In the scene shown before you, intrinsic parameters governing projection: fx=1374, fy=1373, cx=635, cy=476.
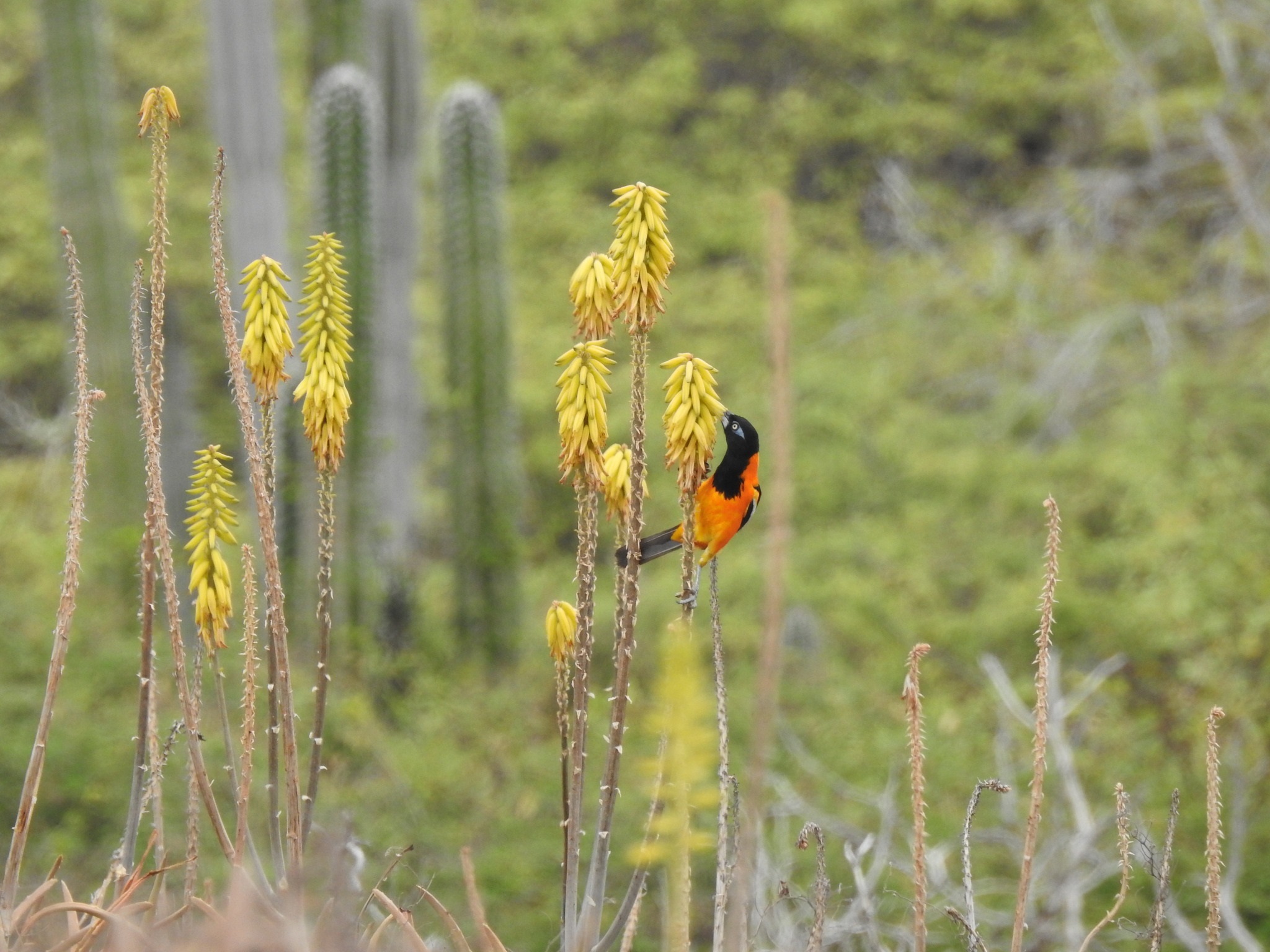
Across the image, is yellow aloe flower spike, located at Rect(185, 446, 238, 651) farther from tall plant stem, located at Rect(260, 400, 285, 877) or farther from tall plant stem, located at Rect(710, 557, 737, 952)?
tall plant stem, located at Rect(710, 557, 737, 952)

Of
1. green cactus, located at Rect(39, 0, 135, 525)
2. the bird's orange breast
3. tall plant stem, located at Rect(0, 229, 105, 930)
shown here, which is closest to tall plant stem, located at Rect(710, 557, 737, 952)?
the bird's orange breast

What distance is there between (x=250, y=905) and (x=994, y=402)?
29.4 ft

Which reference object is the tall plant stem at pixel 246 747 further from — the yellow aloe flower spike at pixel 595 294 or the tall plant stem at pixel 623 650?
the yellow aloe flower spike at pixel 595 294

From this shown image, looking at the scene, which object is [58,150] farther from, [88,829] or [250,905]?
[250,905]

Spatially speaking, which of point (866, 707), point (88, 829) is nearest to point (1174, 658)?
point (866, 707)

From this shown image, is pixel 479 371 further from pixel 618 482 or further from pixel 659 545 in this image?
pixel 618 482

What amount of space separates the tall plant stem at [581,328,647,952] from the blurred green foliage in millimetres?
1328

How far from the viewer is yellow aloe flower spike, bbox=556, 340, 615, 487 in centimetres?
151

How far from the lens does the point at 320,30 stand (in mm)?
7668

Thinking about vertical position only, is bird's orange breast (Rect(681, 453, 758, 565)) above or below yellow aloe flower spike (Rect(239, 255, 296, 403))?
below

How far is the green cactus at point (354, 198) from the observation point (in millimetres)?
6477

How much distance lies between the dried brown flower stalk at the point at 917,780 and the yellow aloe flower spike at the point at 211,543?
2.55 ft

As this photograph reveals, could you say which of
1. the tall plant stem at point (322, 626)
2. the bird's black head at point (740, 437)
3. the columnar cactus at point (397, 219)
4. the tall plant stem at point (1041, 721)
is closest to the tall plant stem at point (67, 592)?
the tall plant stem at point (322, 626)

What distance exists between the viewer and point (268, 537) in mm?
1419
